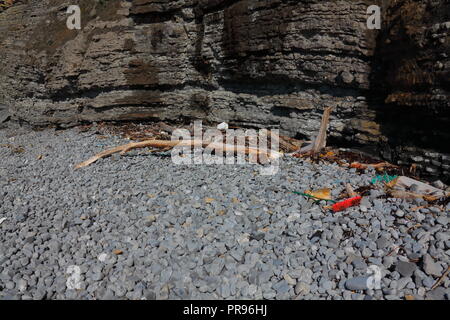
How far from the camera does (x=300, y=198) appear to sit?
17.1 ft

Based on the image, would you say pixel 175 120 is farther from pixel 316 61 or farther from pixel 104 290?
pixel 104 290

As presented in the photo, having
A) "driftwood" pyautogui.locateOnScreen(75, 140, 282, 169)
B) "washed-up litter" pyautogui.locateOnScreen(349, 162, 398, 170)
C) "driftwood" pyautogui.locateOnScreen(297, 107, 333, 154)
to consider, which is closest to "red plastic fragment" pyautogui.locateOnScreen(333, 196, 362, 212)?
"washed-up litter" pyautogui.locateOnScreen(349, 162, 398, 170)

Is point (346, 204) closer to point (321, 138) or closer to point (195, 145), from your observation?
point (321, 138)

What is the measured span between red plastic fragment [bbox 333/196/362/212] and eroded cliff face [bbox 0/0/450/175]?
6.02ft

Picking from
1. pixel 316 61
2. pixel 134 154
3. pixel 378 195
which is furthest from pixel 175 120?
pixel 378 195

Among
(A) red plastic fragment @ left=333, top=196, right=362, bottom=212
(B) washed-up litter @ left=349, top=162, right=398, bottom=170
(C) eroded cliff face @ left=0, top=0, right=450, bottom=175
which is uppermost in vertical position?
(C) eroded cliff face @ left=0, top=0, right=450, bottom=175

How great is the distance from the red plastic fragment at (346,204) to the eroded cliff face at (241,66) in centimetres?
183

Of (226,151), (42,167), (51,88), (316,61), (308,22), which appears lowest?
(42,167)

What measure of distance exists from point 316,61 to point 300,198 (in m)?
4.10

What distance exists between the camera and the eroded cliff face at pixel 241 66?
20.1ft

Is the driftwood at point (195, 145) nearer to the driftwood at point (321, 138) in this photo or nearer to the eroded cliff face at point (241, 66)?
the driftwood at point (321, 138)

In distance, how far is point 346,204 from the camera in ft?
15.6

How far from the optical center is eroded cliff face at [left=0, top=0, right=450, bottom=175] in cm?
611

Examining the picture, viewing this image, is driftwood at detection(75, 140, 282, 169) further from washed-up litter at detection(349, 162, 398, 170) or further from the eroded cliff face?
washed-up litter at detection(349, 162, 398, 170)
